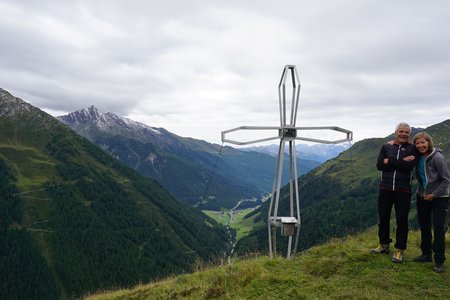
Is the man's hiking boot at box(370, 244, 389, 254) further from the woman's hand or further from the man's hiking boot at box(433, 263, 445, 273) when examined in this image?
the woman's hand

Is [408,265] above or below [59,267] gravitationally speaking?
above

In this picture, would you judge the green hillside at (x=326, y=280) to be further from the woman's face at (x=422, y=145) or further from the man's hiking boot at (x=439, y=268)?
the woman's face at (x=422, y=145)

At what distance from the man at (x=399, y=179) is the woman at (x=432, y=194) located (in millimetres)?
356

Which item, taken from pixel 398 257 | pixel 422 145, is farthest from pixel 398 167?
pixel 398 257

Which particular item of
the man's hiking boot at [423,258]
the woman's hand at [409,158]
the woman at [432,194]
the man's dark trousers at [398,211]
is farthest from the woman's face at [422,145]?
the man's hiking boot at [423,258]

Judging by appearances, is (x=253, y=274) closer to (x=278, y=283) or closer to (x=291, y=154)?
(x=278, y=283)

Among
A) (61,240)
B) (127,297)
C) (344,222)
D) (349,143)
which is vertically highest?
(349,143)

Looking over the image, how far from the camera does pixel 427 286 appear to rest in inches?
393

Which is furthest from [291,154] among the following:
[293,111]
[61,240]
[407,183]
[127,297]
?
[61,240]

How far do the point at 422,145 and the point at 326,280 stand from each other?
5.36 metres

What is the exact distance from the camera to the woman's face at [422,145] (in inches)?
441

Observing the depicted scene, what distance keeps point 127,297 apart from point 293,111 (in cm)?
1092

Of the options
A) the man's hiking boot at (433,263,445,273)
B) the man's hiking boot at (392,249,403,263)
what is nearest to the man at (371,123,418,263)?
the man's hiking boot at (392,249,403,263)

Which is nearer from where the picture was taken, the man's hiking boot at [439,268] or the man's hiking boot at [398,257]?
the man's hiking boot at [439,268]
